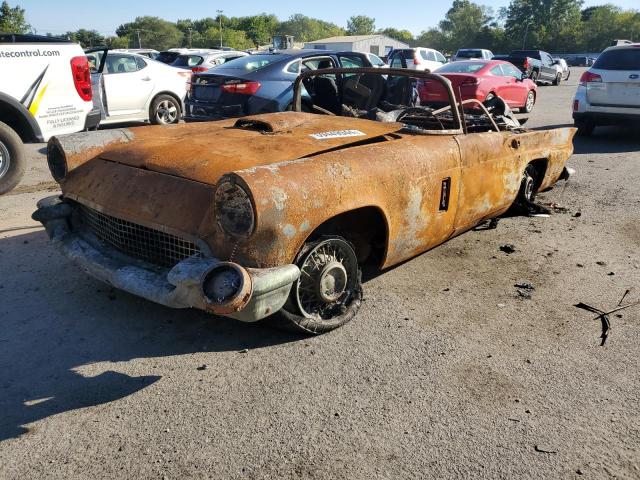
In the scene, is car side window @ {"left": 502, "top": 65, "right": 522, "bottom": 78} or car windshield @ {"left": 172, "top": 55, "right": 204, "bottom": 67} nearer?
car side window @ {"left": 502, "top": 65, "right": 522, "bottom": 78}

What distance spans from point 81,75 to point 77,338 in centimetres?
446

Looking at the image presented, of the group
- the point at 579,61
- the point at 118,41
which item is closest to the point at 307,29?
the point at 118,41

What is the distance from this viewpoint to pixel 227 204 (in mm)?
2734

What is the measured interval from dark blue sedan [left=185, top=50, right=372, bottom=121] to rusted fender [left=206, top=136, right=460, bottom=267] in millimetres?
4180

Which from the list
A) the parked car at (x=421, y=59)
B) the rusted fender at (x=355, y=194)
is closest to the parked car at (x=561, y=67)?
the parked car at (x=421, y=59)

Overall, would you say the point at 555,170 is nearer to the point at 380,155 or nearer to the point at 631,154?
the point at 380,155

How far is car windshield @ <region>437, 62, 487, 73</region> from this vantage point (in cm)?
1278

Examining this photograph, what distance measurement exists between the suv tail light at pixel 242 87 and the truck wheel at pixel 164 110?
11.1 feet

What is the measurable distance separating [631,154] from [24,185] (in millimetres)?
9007

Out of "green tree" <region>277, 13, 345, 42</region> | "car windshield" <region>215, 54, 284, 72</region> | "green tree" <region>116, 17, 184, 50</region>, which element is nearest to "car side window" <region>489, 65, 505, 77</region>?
"car windshield" <region>215, 54, 284, 72</region>

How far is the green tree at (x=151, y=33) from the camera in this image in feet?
275

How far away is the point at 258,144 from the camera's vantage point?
3.53 m

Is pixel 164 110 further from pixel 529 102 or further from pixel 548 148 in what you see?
pixel 529 102

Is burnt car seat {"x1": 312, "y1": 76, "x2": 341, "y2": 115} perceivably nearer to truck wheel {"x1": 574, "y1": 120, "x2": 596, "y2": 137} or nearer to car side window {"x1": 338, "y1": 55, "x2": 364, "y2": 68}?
car side window {"x1": 338, "y1": 55, "x2": 364, "y2": 68}
